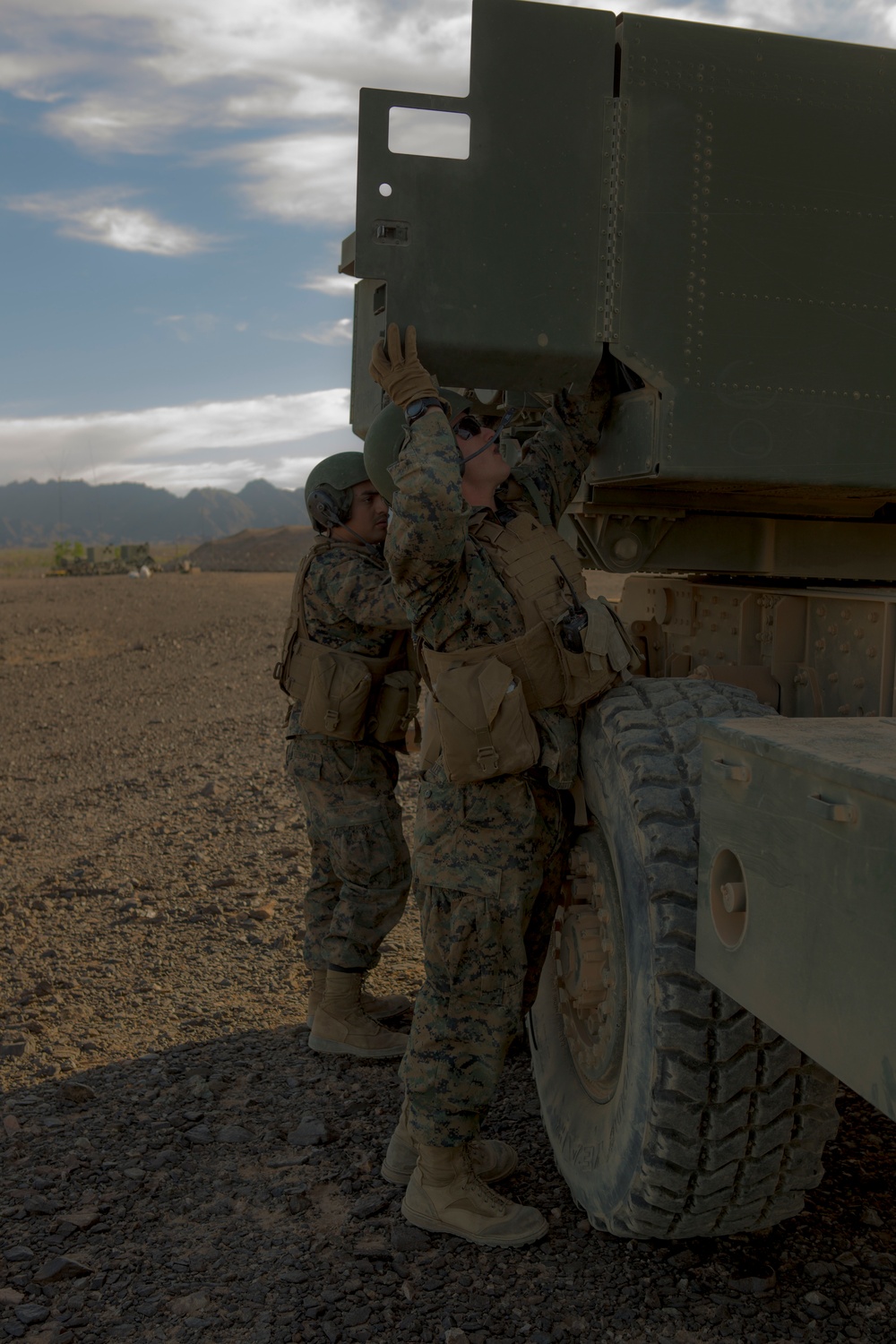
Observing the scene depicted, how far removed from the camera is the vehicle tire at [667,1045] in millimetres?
2316

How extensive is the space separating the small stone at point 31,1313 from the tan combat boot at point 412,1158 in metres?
0.91

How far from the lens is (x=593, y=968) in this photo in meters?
2.79

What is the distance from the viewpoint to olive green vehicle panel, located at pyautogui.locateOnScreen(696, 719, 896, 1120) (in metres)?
1.53

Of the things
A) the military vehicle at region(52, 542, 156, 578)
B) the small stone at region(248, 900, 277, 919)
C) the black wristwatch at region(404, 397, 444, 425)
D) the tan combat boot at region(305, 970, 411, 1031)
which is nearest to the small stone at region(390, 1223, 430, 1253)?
the tan combat boot at region(305, 970, 411, 1031)

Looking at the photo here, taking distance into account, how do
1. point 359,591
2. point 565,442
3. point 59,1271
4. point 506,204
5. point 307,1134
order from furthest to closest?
point 359,591
point 307,1134
point 565,442
point 506,204
point 59,1271

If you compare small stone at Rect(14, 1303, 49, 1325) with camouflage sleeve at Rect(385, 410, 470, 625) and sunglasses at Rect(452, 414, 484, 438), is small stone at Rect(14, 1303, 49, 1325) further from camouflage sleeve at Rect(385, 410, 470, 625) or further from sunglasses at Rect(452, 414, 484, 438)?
sunglasses at Rect(452, 414, 484, 438)

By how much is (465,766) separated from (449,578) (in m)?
0.45

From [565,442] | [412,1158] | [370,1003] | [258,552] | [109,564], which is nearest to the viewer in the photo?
[412,1158]

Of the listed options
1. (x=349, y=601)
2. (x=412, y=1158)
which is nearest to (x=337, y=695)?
(x=349, y=601)

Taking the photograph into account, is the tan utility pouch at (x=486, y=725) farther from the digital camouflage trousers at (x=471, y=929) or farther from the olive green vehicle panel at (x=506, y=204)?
the olive green vehicle panel at (x=506, y=204)

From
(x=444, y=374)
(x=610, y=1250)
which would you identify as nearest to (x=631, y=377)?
(x=444, y=374)

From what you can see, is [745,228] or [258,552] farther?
[258,552]

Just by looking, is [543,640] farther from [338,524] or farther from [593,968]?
[338,524]

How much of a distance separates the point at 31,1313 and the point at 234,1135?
2.79ft
